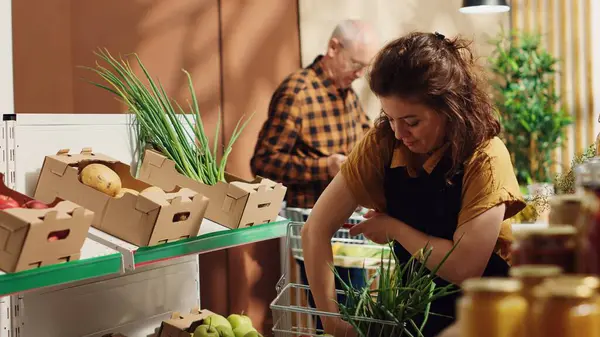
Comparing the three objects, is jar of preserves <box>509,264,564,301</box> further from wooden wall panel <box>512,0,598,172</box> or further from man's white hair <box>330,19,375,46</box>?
wooden wall panel <box>512,0,598,172</box>

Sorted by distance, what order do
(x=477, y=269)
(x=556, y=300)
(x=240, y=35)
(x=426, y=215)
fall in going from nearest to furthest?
(x=556, y=300), (x=477, y=269), (x=426, y=215), (x=240, y=35)

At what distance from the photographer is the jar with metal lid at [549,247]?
0.86m

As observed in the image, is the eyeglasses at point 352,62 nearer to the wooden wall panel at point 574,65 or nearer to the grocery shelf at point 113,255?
the grocery shelf at point 113,255

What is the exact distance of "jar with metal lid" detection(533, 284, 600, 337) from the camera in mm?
763

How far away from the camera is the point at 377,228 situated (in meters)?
2.05

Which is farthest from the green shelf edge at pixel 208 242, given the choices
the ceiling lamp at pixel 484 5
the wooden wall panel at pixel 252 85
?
the ceiling lamp at pixel 484 5

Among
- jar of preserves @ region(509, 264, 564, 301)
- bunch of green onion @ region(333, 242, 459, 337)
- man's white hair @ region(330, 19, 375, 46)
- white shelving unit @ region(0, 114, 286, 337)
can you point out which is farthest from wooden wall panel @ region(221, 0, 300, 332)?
jar of preserves @ region(509, 264, 564, 301)

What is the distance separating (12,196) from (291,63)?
3603mm

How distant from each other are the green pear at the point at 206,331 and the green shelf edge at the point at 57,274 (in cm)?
45

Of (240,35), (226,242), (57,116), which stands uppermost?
(240,35)

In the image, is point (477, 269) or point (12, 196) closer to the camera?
point (477, 269)

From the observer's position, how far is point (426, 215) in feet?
6.81

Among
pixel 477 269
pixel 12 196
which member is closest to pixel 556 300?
pixel 477 269

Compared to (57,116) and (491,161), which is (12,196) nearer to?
(57,116)
